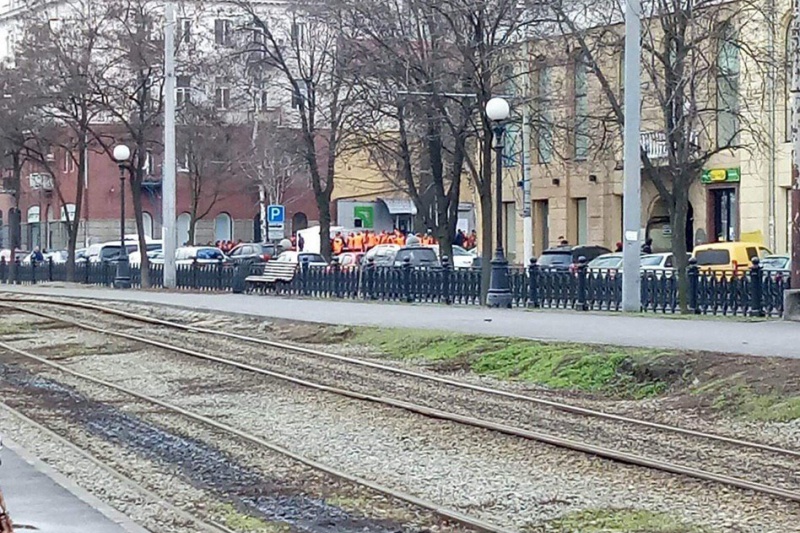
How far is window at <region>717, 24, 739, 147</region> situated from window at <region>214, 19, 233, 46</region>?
15.3 meters

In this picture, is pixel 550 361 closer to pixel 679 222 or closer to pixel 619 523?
pixel 619 523

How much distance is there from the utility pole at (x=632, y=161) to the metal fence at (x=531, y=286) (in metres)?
1.41

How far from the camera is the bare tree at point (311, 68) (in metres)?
42.0

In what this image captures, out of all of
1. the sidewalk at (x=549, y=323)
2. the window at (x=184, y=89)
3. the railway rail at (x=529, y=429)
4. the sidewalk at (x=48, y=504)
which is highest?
the window at (x=184, y=89)

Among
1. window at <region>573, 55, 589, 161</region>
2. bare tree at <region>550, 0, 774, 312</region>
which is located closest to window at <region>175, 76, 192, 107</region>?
window at <region>573, 55, 589, 161</region>

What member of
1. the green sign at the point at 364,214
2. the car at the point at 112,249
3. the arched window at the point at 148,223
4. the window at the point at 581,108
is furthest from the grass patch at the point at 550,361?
the arched window at the point at 148,223

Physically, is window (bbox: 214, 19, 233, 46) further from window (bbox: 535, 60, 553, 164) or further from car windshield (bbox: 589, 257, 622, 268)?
car windshield (bbox: 589, 257, 622, 268)

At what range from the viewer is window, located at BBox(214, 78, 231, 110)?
54.7m

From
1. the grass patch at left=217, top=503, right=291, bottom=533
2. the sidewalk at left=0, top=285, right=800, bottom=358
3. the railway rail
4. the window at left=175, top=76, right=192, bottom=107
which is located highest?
the window at left=175, top=76, right=192, bottom=107

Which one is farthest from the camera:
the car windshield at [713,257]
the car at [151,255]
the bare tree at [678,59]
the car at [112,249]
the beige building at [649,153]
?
the car at [112,249]

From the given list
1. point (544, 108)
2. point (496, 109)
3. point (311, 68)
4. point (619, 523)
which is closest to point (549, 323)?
point (496, 109)

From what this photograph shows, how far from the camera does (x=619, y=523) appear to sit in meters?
9.27

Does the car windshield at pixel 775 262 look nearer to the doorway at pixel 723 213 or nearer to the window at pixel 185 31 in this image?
the doorway at pixel 723 213

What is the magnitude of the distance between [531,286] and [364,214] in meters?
49.1
